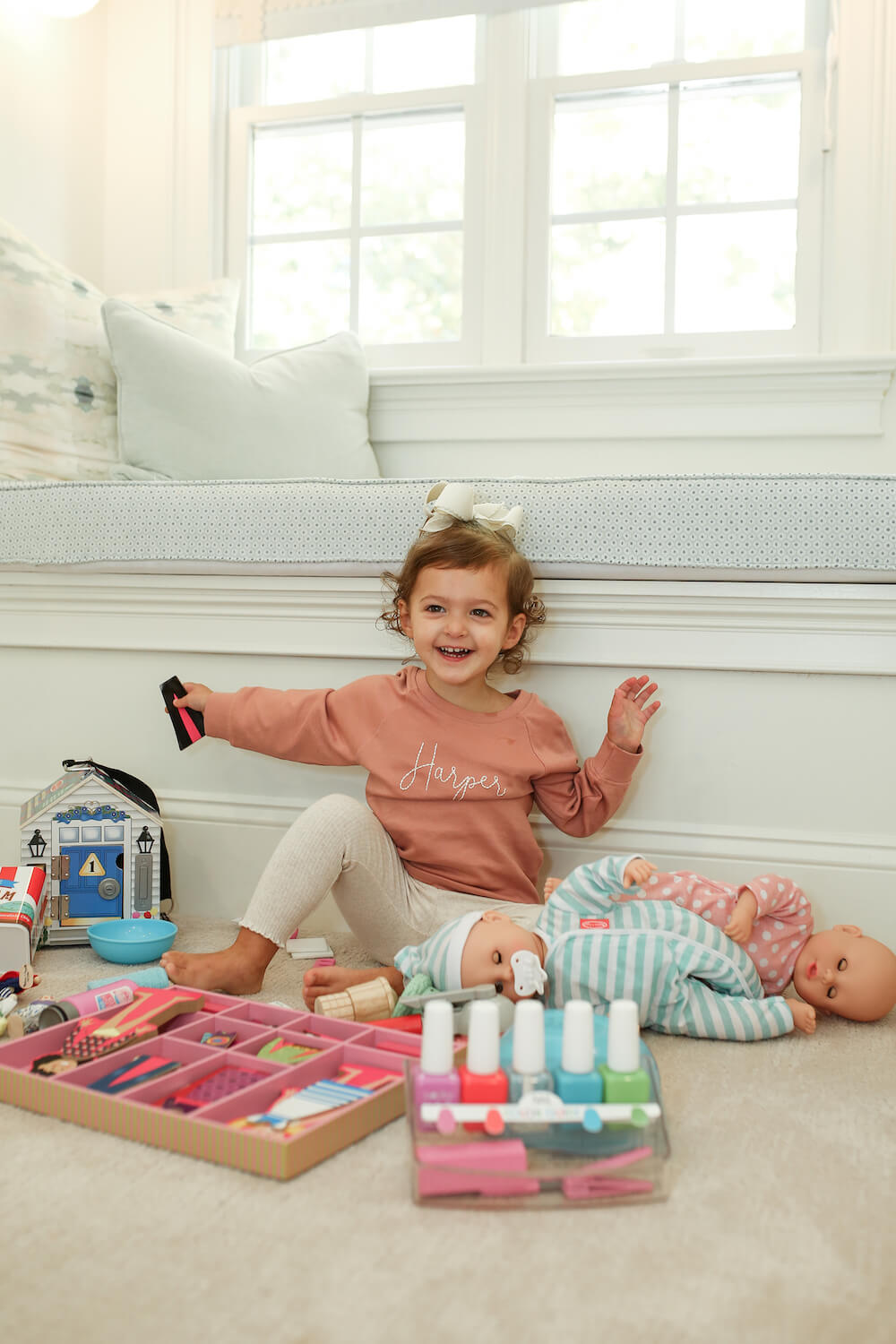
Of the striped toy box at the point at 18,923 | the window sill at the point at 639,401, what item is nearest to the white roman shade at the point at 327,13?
the window sill at the point at 639,401

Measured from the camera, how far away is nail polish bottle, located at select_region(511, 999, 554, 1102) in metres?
0.78

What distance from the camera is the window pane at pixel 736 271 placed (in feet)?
6.73

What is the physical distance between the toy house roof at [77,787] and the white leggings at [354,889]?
26 cm

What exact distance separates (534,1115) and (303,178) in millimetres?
2119

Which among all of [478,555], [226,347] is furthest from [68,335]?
[478,555]

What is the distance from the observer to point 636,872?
3.51 feet

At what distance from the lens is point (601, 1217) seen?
0.71 m

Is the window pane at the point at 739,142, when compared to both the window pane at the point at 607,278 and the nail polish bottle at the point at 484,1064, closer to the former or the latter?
the window pane at the point at 607,278

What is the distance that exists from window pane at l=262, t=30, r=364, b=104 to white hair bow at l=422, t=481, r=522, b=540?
4.73ft

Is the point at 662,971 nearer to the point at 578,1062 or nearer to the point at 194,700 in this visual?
the point at 578,1062

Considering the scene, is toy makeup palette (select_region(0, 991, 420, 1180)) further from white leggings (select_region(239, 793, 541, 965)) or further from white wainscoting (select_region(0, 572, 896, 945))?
white wainscoting (select_region(0, 572, 896, 945))

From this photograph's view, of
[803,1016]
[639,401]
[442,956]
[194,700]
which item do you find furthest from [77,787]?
[639,401]

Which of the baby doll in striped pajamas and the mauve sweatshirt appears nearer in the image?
the baby doll in striped pajamas

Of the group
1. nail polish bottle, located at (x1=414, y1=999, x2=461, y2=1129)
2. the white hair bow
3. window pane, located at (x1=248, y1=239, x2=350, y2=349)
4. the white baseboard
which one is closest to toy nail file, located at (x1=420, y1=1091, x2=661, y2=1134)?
nail polish bottle, located at (x1=414, y1=999, x2=461, y2=1129)
